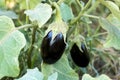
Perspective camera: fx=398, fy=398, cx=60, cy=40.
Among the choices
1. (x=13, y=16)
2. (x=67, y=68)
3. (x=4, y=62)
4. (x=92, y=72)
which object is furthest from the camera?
(x=92, y=72)

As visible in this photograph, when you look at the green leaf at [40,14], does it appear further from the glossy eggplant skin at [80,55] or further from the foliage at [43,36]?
the glossy eggplant skin at [80,55]

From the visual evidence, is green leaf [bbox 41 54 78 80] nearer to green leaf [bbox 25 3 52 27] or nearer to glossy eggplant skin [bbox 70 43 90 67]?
glossy eggplant skin [bbox 70 43 90 67]

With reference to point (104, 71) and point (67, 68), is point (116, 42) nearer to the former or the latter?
point (67, 68)

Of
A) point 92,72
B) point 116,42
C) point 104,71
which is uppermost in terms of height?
point 116,42

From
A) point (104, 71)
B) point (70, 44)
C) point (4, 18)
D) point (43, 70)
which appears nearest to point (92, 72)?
point (104, 71)

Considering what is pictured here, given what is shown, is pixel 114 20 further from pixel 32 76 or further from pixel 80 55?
pixel 32 76

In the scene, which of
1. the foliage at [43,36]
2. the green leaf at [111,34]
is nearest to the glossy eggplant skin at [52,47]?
the foliage at [43,36]

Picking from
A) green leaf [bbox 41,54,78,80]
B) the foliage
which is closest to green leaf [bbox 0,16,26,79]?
the foliage
